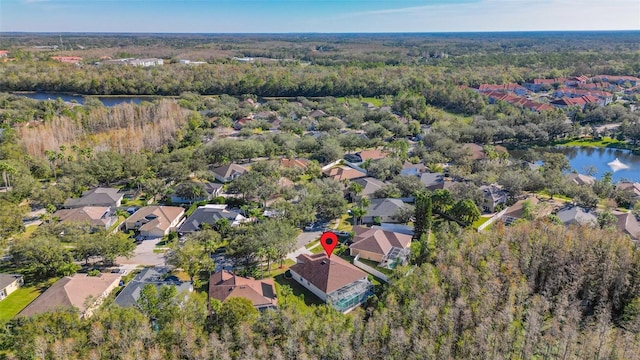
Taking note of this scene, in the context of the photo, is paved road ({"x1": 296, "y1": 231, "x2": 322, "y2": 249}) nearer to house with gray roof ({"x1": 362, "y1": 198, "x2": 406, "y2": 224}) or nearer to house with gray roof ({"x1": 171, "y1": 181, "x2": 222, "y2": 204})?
house with gray roof ({"x1": 362, "y1": 198, "x2": 406, "y2": 224})

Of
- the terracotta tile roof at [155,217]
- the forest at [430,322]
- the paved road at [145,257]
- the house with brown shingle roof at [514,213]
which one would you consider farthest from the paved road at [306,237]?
the house with brown shingle roof at [514,213]

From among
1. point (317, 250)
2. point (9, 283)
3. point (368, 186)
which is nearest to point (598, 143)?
point (368, 186)

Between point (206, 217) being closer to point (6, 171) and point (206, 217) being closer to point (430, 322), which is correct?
point (430, 322)

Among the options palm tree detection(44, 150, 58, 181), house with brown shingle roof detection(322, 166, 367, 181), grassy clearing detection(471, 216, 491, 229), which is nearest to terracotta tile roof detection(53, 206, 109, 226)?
palm tree detection(44, 150, 58, 181)

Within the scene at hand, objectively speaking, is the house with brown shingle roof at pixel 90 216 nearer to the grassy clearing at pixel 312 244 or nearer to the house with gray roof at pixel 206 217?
the house with gray roof at pixel 206 217

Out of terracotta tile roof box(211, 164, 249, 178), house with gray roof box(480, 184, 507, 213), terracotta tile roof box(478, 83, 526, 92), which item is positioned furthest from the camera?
terracotta tile roof box(478, 83, 526, 92)

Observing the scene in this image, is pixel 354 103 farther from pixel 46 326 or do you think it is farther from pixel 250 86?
pixel 46 326

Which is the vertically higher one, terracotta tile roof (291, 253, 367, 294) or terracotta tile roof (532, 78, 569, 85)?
terracotta tile roof (532, 78, 569, 85)
